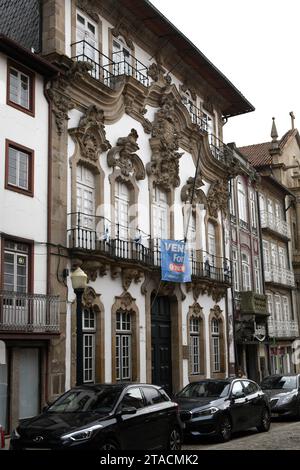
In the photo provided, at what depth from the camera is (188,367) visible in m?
26.5

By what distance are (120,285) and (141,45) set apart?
9.94 m

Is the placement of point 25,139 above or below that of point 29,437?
above

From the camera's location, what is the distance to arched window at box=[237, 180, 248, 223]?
35.0 m

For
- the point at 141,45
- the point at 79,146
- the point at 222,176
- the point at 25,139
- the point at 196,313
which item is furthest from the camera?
the point at 222,176

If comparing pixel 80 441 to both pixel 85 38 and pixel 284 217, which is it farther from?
pixel 284 217

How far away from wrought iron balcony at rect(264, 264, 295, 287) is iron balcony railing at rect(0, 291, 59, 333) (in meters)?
21.3

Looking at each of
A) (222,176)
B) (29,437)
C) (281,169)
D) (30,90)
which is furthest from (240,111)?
(29,437)

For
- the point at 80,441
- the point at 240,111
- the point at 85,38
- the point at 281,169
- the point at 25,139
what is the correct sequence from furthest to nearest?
the point at 281,169, the point at 240,111, the point at 85,38, the point at 25,139, the point at 80,441

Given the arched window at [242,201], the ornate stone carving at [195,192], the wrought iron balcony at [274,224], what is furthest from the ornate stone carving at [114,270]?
the wrought iron balcony at [274,224]

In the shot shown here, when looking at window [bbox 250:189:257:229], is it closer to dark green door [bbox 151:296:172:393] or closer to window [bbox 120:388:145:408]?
dark green door [bbox 151:296:172:393]

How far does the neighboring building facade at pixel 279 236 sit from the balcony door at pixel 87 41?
18.1 meters

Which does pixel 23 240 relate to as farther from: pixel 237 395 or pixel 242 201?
pixel 242 201

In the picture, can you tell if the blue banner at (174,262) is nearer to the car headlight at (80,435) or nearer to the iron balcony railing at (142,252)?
the iron balcony railing at (142,252)

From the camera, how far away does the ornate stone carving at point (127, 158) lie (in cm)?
2277
